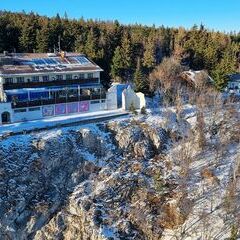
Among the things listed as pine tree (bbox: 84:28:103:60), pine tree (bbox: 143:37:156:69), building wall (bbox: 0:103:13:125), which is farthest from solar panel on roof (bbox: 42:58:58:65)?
pine tree (bbox: 143:37:156:69)

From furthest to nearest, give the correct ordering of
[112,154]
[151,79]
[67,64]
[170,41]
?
[170,41] → [151,79] → [67,64] → [112,154]

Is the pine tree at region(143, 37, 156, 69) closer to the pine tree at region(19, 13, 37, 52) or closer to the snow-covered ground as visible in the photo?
the snow-covered ground

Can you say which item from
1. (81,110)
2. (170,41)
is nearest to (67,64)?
(81,110)

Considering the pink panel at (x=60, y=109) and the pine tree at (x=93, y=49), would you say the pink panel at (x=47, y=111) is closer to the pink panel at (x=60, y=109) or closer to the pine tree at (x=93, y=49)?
the pink panel at (x=60, y=109)

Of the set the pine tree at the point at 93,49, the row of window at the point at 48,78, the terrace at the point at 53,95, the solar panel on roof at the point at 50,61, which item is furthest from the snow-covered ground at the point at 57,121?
the pine tree at the point at 93,49

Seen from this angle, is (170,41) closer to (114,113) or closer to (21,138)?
(114,113)

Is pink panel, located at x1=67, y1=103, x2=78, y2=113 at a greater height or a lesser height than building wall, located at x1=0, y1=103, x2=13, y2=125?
lesser
